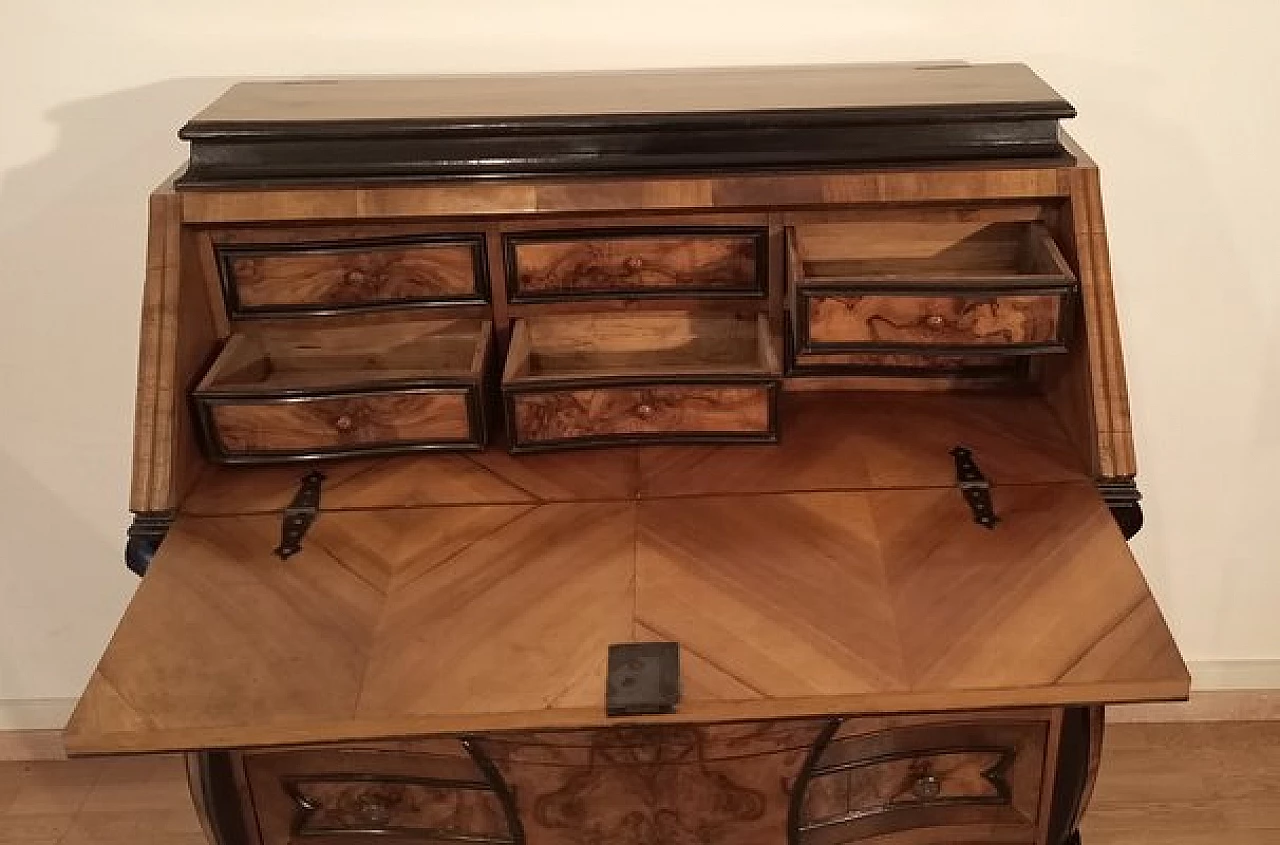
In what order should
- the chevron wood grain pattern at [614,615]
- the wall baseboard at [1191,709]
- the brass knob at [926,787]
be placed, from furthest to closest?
the wall baseboard at [1191,709] < the brass knob at [926,787] < the chevron wood grain pattern at [614,615]

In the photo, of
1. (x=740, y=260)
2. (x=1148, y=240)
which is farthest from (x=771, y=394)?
(x=1148, y=240)

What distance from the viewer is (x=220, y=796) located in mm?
1312

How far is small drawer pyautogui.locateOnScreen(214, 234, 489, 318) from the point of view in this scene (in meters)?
1.48

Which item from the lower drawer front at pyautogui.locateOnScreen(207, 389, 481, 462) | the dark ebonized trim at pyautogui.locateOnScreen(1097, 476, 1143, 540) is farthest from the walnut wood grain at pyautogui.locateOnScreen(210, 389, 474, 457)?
the dark ebonized trim at pyautogui.locateOnScreen(1097, 476, 1143, 540)

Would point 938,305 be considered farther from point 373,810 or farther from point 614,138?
point 373,810

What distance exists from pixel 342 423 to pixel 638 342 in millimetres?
397

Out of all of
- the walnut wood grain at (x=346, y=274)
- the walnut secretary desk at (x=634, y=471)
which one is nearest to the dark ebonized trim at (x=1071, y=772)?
the walnut secretary desk at (x=634, y=471)

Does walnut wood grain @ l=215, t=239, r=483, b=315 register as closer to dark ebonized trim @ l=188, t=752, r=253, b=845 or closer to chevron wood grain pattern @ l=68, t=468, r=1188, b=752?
chevron wood grain pattern @ l=68, t=468, r=1188, b=752

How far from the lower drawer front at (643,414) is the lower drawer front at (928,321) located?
0.35ft

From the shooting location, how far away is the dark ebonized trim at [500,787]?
127 cm

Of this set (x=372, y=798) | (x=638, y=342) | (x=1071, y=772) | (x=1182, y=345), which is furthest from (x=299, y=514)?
(x=1182, y=345)

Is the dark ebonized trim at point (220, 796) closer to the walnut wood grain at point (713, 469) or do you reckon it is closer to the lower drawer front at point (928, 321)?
the walnut wood grain at point (713, 469)

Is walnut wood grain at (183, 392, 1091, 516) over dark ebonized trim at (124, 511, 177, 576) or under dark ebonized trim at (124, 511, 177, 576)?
over

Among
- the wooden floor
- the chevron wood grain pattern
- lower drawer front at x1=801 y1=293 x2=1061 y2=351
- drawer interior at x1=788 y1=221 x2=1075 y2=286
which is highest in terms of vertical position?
drawer interior at x1=788 y1=221 x2=1075 y2=286
